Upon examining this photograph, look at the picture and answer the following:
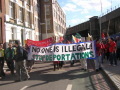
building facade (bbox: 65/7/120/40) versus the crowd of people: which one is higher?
building facade (bbox: 65/7/120/40)

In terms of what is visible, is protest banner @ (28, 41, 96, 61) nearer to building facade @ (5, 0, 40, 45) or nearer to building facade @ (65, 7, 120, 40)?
building facade @ (65, 7, 120, 40)

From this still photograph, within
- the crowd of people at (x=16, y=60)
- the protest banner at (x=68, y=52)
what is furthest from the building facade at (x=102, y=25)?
the crowd of people at (x=16, y=60)

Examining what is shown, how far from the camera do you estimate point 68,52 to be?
461 inches

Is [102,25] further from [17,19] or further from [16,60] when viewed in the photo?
[16,60]

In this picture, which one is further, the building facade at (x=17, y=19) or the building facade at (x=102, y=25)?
the building facade at (x=102, y=25)

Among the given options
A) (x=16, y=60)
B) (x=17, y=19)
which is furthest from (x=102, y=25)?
(x=16, y=60)

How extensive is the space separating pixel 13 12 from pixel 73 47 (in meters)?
19.2

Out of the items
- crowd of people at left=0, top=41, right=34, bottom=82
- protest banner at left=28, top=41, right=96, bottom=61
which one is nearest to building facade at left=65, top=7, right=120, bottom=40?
protest banner at left=28, top=41, right=96, bottom=61

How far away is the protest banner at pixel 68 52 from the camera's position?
1166 centimetres

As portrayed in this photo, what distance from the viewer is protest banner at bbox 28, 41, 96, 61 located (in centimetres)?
1166

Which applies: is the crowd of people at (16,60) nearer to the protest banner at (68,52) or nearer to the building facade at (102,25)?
the protest banner at (68,52)

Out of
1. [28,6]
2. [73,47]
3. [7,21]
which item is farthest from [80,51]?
[28,6]

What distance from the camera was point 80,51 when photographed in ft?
38.4

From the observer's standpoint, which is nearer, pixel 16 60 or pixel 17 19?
pixel 16 60
